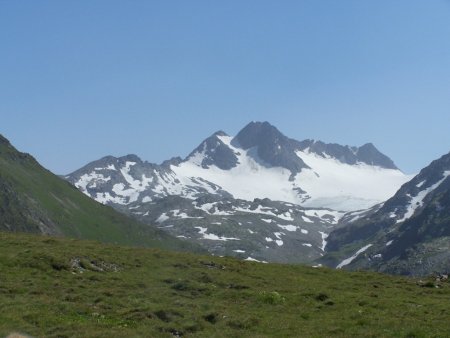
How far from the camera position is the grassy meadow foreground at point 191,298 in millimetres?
29094

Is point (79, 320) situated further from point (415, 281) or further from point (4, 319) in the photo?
point (415, 281)

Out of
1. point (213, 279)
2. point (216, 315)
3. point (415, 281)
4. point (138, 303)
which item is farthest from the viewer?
point (415, 281)

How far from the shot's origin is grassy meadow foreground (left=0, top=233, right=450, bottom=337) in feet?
95.5

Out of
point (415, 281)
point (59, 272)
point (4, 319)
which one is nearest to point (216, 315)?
point (4, 319)

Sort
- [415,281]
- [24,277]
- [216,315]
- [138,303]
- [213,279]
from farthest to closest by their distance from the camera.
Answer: [415,281] < [213,279] < [24,277] < [138,303] < [216,315]

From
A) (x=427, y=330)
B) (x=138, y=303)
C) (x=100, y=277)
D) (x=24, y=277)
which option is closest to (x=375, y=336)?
(x=427, y=330)

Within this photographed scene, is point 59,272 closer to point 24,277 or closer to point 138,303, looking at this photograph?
point 24,277

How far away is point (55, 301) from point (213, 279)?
46.1ft

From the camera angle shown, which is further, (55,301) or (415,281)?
(415,281)

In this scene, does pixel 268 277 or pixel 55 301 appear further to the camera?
pixel 268 277

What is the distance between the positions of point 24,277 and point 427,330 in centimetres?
2595

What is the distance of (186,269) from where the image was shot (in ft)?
159

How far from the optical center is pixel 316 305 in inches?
1435

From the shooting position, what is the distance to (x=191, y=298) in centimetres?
3828
